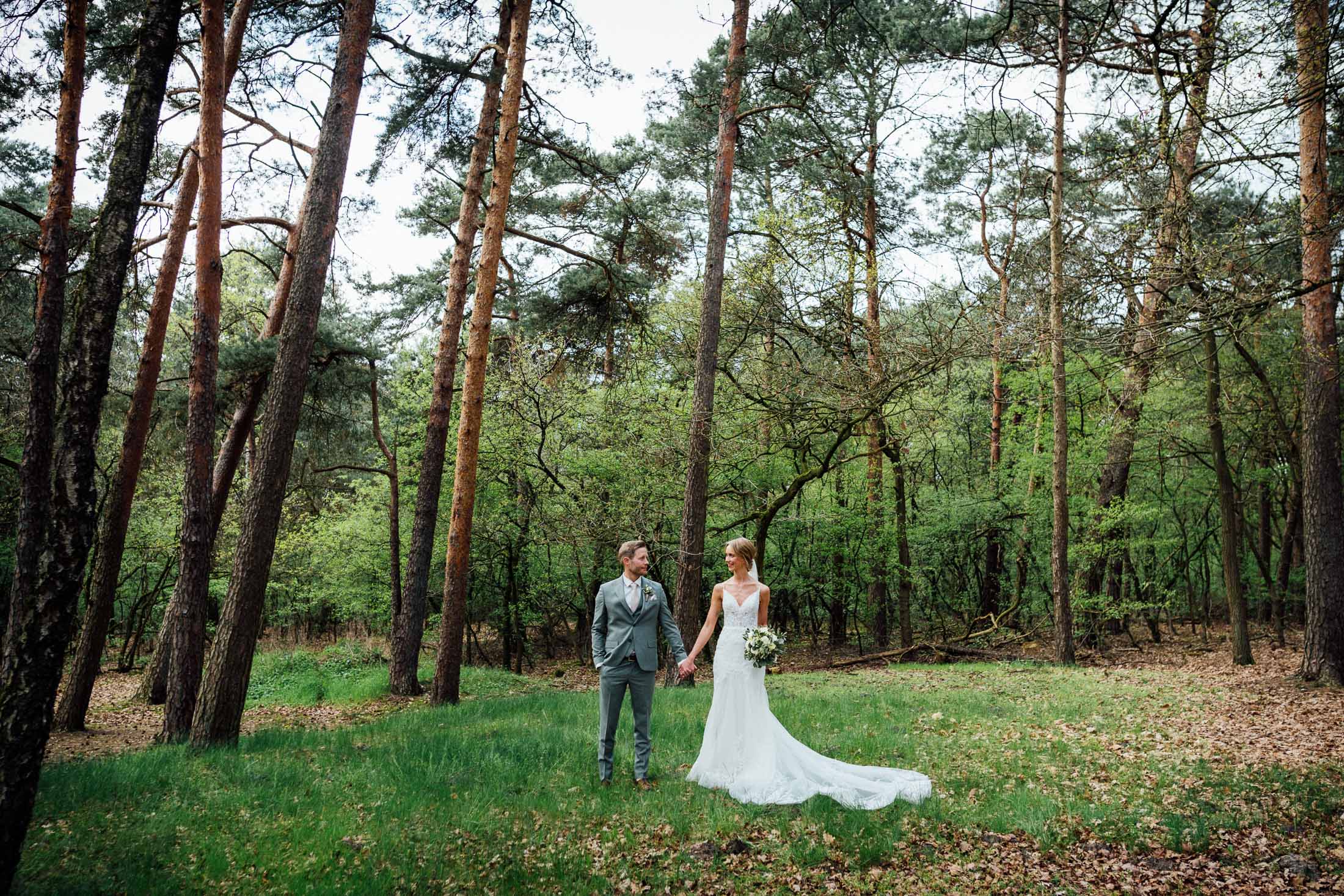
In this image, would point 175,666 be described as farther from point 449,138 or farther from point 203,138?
point 449,138

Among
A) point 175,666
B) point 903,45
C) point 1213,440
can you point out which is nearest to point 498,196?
point 903,45

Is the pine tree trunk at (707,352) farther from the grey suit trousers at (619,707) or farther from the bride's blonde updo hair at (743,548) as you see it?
the grey suit trousers at (619,707)

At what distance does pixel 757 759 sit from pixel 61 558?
5128 millimetres

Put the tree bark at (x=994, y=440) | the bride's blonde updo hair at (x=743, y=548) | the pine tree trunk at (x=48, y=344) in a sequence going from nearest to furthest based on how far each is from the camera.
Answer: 1. the pine tree trunk at (x=48, y=344)
2. the bride's blonde updo hair at (x=743, y=548)
3. the tree bark at (x=994, y=440)

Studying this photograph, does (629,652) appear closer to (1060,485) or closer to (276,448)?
(276,448)

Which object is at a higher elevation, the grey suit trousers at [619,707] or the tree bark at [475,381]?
the tree bark at [475,381]

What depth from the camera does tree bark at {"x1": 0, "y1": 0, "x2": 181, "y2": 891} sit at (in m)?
3.83

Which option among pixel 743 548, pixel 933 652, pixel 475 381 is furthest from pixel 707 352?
pixel 933 652

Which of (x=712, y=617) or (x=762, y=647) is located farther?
(x=712, y=617)

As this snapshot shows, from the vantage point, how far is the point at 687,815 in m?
5.70

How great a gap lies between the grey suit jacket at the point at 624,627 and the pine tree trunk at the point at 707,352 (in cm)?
547

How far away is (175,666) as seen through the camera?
26.5 feet

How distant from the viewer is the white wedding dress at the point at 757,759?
602 centimetres

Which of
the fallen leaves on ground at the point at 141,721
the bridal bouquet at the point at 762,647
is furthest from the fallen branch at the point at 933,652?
the bridal bouquet at the point at 762,647
